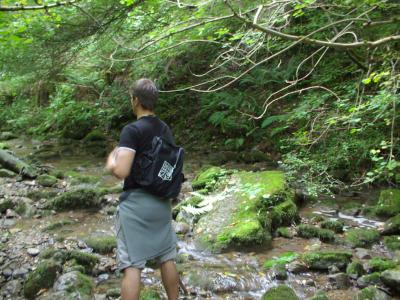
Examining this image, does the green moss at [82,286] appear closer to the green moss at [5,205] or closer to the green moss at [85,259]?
the green moss at [85,259]

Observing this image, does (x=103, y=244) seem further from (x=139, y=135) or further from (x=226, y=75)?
(x=226, y=75)

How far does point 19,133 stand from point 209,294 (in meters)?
15.4

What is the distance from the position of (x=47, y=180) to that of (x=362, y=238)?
21.6ft

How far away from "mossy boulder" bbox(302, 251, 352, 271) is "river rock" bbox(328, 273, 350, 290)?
0.94 ft

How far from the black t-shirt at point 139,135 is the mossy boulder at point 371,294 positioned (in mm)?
2344

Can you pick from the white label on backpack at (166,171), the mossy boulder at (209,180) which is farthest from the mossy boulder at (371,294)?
the mossy boulder at (209,180)

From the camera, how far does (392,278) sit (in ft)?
13.4

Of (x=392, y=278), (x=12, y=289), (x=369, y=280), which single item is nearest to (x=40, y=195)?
(x=12, y=289)

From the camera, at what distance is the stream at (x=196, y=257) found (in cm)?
444

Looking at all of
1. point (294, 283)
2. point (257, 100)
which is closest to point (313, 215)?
point (294, 283)

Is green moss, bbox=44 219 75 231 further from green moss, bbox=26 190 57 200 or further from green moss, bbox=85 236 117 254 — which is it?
green moss, bbox=26 190 57 200

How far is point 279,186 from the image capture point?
6895mm

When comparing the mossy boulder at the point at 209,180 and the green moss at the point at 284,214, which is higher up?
the mossy boulder at the point at 209,180

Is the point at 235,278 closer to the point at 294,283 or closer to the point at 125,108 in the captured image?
the point at 294,283
